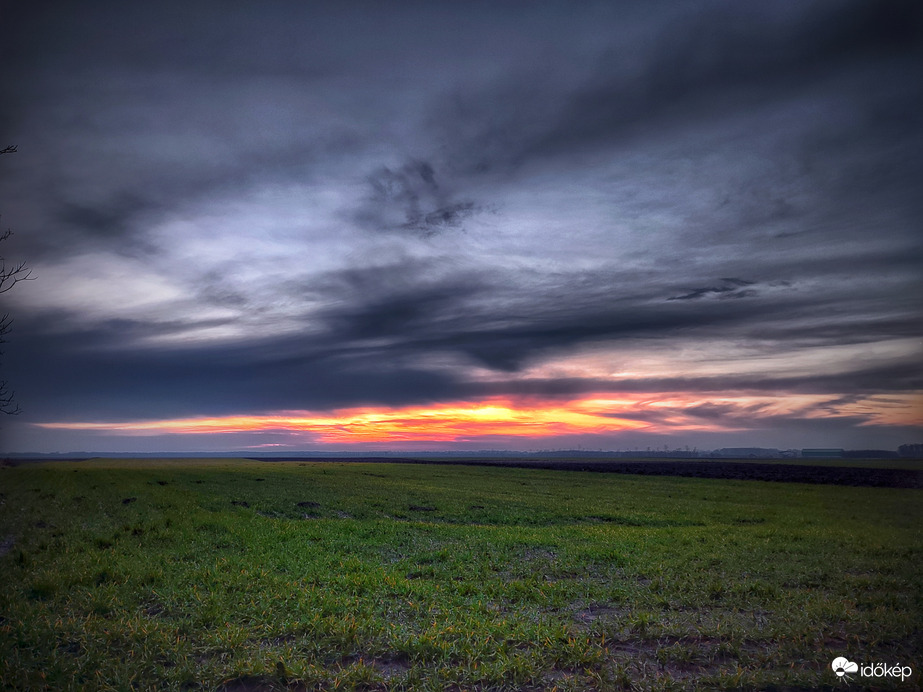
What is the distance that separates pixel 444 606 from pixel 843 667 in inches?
266

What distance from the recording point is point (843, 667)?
7.50 m

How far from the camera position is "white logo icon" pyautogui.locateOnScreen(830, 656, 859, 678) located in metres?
7.33

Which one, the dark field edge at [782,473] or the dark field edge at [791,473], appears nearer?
the dark field edge at [791,473]

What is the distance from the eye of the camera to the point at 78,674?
7.30m

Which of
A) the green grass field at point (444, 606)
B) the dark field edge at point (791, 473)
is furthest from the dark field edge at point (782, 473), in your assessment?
the green grass field at point (444, 606)

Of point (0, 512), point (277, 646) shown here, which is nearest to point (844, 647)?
point (277, 646)

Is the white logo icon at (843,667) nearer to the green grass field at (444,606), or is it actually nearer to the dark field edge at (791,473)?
the green grass field at (444,606)

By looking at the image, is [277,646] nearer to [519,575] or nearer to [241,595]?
[241,595]

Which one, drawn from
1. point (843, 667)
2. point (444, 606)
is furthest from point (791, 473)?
point (444, 606)

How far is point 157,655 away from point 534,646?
19.8 ft

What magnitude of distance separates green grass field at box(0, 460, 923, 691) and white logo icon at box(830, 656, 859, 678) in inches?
8.1

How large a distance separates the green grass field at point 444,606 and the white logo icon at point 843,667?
205mm

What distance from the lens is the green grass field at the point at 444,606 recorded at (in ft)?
24.1

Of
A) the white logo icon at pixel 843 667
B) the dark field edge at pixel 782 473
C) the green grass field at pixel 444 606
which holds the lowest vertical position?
the dark field edge at pixel 782 473
